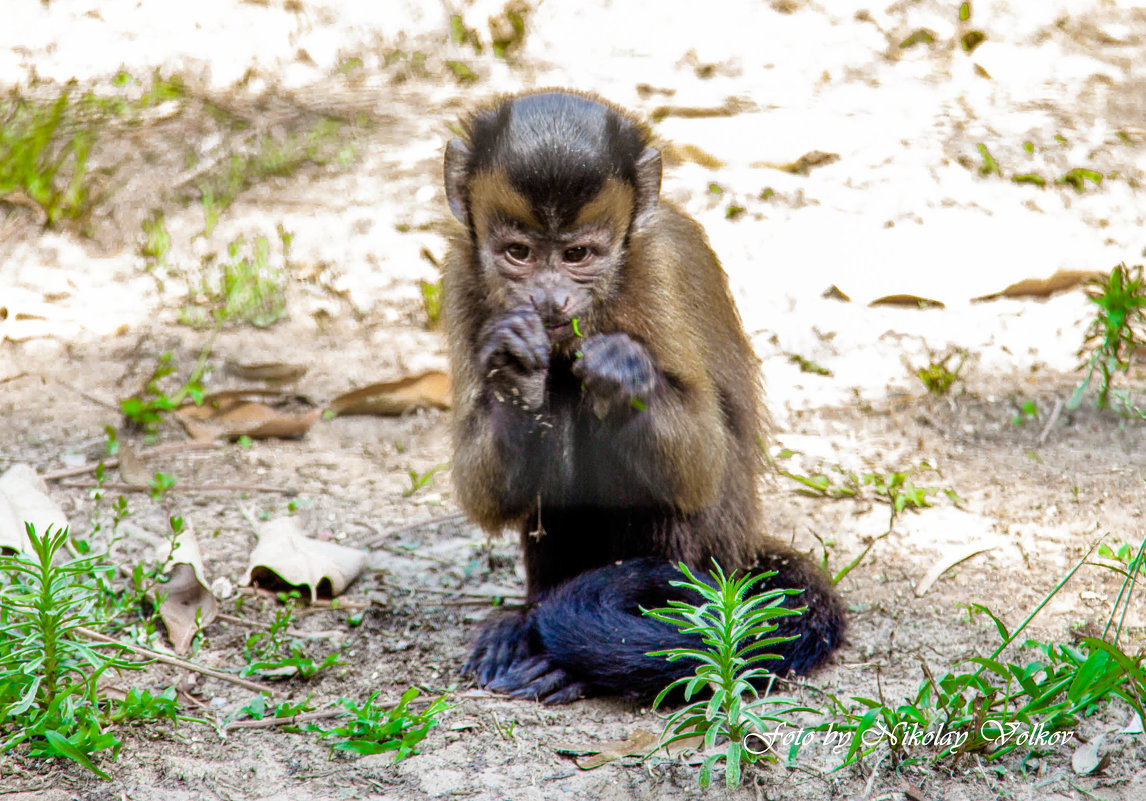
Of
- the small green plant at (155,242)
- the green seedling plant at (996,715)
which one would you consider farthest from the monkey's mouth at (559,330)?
the small green plant at (155,242)

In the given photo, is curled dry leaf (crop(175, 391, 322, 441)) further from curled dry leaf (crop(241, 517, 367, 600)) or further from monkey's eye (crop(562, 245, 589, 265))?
monkey's eye (crop(562, 245, 589, 265))

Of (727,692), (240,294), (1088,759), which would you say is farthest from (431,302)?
(1088,759)

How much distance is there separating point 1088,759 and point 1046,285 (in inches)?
127

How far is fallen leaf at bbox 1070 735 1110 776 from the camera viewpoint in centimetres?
260

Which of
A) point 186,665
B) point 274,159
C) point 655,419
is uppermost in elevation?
point 655,419

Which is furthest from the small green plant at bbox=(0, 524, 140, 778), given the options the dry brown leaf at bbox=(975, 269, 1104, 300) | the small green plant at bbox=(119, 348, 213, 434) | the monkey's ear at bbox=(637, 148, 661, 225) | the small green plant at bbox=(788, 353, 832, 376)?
the dry brown leaf at bbox=(975, 269, 1104, 300)

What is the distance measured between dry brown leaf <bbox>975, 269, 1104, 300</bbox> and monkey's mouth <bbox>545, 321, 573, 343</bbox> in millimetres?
2864

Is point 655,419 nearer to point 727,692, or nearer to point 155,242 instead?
point 727,692

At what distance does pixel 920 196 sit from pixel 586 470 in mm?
3158

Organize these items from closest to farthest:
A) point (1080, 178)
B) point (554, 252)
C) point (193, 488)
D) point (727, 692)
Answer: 1. point (727, 692)
2. point (554, 252)
3. point (193, 488)
4. point (1080, 178)

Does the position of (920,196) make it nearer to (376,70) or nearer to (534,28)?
(534,28)

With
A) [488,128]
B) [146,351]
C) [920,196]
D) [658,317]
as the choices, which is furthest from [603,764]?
[920,196]

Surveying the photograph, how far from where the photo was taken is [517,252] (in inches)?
130

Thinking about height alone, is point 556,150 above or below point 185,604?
above
